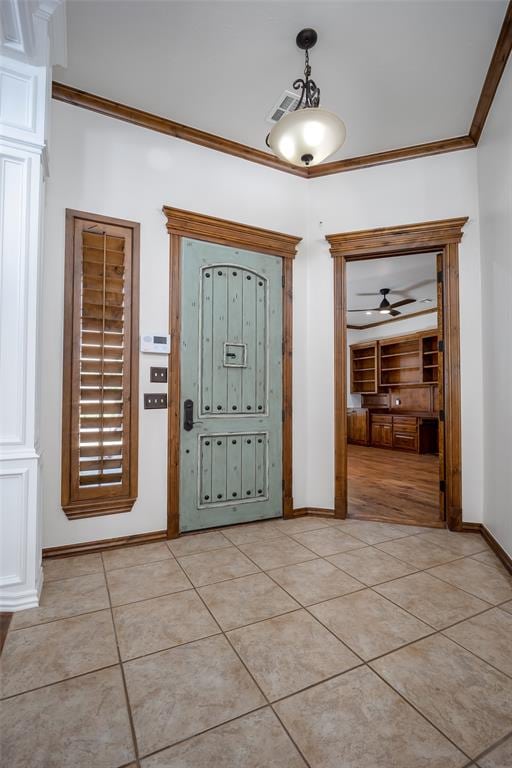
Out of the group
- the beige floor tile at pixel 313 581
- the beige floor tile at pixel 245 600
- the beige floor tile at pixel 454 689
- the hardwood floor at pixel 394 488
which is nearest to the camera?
the beige floor tile at pixel 454 689

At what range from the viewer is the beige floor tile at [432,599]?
190 cm

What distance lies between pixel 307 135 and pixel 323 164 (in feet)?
4.62

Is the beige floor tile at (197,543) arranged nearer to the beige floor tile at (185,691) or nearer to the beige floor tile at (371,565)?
the beige floor tile at (371,565)

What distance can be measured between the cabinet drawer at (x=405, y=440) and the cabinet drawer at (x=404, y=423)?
0.08 metres

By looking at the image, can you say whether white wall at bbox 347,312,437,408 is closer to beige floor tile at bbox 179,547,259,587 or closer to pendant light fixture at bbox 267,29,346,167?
pendant light fixture at bbox 267,29,346,167

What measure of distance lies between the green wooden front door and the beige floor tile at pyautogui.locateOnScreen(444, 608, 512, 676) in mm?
1765

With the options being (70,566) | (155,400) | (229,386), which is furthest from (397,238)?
(70,566)

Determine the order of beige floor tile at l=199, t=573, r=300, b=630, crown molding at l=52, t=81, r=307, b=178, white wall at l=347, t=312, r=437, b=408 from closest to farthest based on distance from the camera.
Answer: beige floor tile at l=199, t=573, r=300, b=630 < crown molding at l=52, t=81, r=307, b=178 < white wall at l=347, t=312, r=437, b=408

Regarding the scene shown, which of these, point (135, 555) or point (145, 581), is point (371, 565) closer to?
point (145, 581)

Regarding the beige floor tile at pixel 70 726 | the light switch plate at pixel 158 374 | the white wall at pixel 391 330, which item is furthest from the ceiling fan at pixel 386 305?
the beige floor tile at pixel 70 726

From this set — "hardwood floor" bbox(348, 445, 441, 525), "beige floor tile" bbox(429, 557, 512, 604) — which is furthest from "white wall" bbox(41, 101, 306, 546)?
"beige floor tile" bbox(429, 557, 512, 604)

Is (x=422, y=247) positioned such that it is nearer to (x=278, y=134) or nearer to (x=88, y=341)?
(x=278, y=134)

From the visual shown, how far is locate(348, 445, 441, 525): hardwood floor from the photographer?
3537 mm

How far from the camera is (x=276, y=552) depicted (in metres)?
2.69
